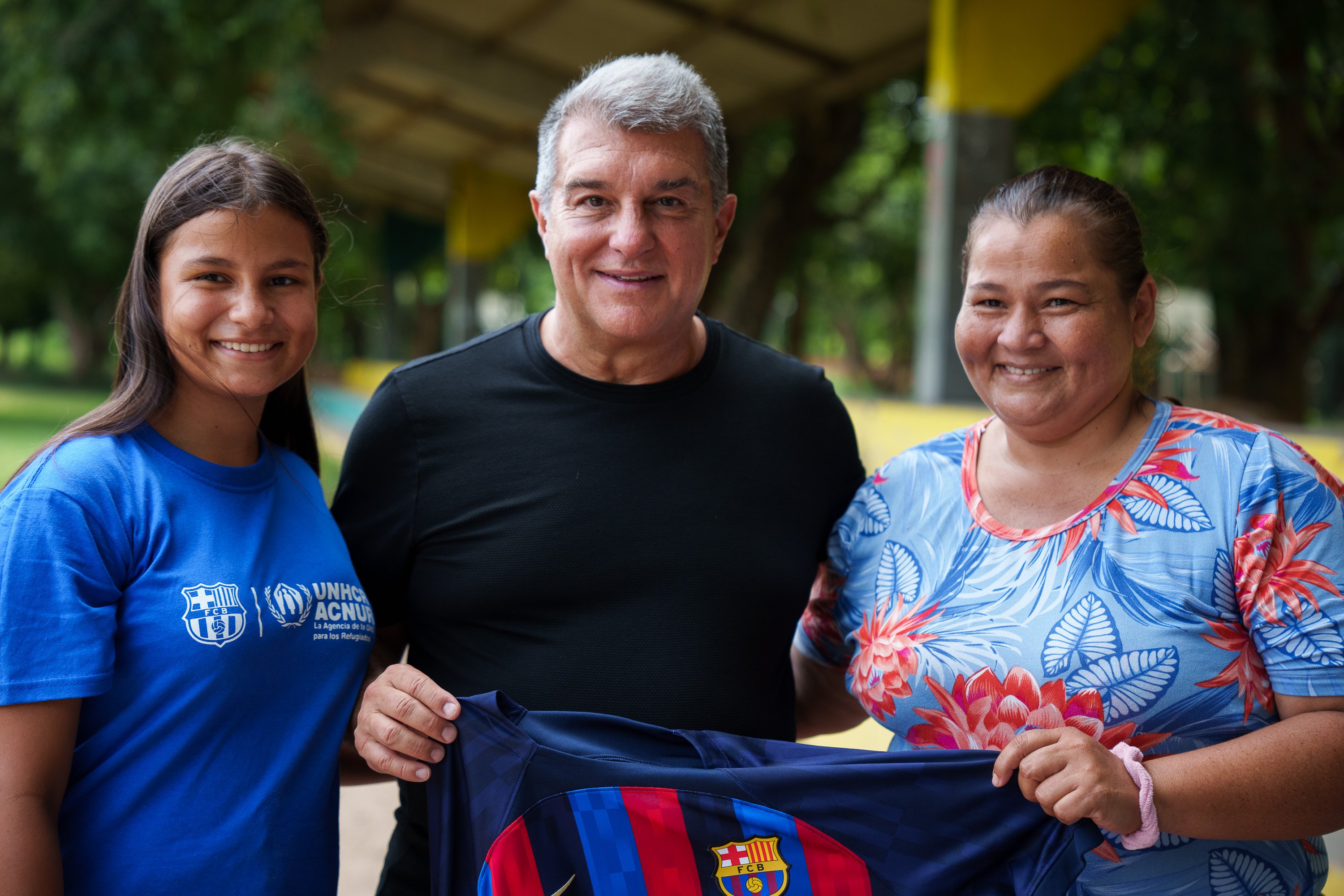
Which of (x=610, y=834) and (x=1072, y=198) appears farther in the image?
(x=1072, y=198)

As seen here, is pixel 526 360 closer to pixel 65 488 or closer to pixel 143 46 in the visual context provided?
pixel 65 488

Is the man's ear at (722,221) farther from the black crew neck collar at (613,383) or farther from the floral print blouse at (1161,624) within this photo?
the floral print blouse at (1161,624)

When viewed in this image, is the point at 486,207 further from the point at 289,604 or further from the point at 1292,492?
the point at 1292,492

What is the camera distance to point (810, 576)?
2307 millimetres

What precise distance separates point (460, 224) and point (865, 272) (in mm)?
8659

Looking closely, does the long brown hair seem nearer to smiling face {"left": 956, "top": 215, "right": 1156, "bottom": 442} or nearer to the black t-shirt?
the black t-shirt

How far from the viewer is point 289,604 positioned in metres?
1.82

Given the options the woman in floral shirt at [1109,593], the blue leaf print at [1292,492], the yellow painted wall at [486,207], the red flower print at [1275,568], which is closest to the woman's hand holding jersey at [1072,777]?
the woman in floral shirt at [1109,593]

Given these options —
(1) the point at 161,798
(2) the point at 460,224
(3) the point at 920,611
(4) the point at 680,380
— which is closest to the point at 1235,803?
(3) the point at 920,611

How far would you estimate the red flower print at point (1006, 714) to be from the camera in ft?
6.02

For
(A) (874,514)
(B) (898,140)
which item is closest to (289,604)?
(A) (874,514)

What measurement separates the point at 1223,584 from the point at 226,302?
5.81 ft

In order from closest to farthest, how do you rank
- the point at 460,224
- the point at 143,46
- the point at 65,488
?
the point at 65,488
the point at 143,46
the point at 460,224

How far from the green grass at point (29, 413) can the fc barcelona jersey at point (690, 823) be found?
26.7ft
